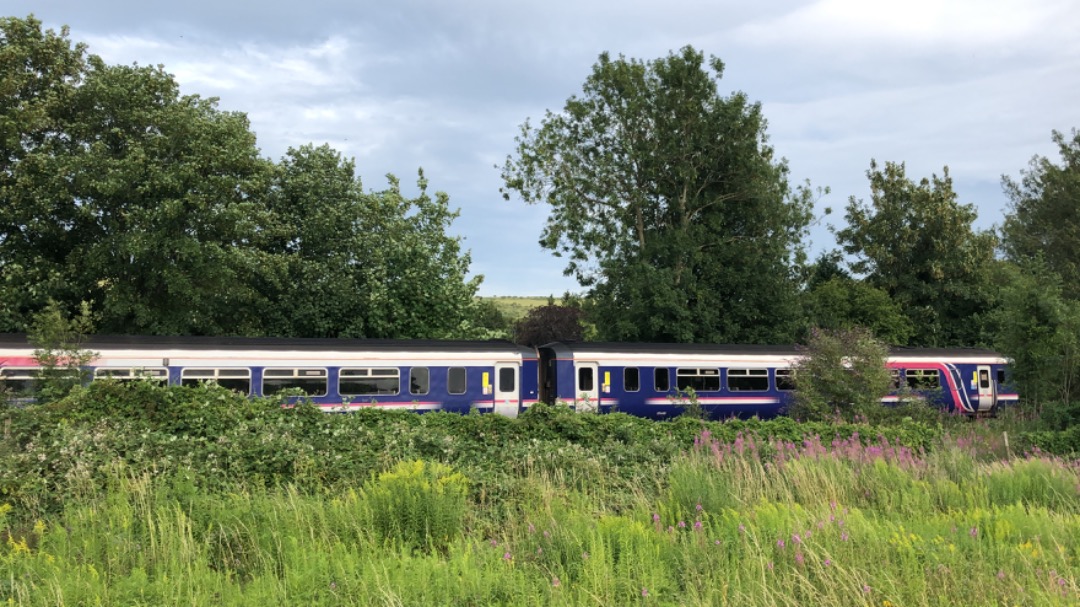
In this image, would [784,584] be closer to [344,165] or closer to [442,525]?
[442,525]

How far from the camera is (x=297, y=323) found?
26.8 meters

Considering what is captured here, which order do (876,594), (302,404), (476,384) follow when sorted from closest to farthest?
(876,594), (302,404), (476,384)

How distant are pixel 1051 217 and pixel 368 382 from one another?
44.0 meters

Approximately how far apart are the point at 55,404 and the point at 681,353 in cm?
1571

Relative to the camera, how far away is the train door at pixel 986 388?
24.3m

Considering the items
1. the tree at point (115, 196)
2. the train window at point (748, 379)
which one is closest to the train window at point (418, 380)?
the tree at point (115, 196)

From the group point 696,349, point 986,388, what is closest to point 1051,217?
point 986,388

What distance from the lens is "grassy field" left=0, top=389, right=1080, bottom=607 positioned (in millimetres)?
4473

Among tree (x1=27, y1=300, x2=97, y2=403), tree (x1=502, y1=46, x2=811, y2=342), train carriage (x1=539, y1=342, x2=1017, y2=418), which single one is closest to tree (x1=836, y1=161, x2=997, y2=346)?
tree (x1=502, y1=46, x2=811, y2=342)

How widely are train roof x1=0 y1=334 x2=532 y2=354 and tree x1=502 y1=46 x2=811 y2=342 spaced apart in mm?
12468

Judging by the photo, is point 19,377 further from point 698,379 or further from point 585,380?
point 698,379

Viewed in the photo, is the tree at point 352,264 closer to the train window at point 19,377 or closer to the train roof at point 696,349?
the train roof at point 696,349

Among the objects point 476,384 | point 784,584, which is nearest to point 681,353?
point 476,384

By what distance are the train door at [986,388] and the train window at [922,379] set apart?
1.91 meters
